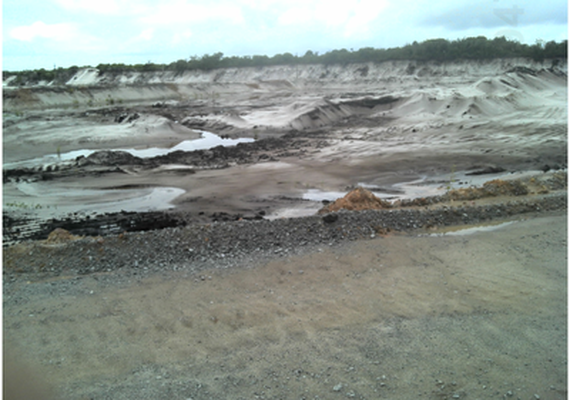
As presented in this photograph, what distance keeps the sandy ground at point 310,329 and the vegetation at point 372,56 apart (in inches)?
1846

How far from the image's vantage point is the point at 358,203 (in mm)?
10234

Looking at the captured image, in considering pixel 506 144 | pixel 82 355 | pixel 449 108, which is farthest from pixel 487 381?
pixel 449 108

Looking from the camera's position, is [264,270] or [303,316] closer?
[303,316]

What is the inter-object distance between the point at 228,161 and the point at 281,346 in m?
12.8

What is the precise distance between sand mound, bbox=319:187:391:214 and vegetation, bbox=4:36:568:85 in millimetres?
43704

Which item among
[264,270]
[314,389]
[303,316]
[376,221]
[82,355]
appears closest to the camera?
[314,389]

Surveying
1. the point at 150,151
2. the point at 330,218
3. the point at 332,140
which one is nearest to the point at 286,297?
the point at 330,218

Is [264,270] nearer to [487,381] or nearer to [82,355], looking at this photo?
[82,355]

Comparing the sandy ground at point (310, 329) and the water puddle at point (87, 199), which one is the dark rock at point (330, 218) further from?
the water puddle at point (87, 199)

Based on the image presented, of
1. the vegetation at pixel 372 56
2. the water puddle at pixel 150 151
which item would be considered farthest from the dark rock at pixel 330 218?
the vegetation at pixel 372 56

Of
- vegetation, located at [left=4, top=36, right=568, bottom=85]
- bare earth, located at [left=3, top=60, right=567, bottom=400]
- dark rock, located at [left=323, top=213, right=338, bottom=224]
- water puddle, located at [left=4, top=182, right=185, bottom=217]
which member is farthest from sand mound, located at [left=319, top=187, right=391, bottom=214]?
vegetation, located at [left=4, top=36, right=568, bottom=85]

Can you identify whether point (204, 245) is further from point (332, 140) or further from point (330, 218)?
point (332, 140)

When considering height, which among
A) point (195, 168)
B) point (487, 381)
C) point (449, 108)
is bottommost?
point (487, 381)

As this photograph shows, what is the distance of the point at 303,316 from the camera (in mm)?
5711
